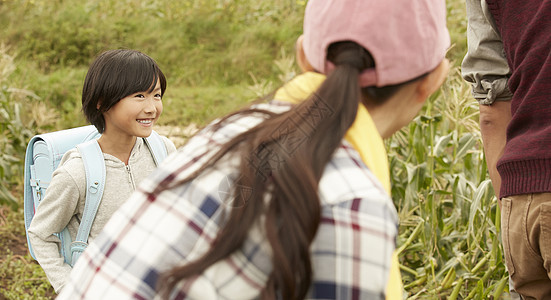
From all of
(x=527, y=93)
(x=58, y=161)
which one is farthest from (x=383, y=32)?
(x=58, y=161)

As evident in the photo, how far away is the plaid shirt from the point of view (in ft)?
2.86

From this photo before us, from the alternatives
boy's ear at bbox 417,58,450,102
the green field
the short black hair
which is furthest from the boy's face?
boy's ear at bbox 417,58,450,102

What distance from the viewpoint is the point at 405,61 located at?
987mm

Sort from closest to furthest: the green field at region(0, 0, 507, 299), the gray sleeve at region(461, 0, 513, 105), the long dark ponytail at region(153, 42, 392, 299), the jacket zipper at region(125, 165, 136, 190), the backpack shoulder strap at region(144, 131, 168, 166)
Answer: the long dark ponytail at region(153, 42, 392, 299) → the gray sleeve at region(461, 0, 513, 105) → the jacket zipper at region(125, 165, 136, 190) → the backpack shoulder strap at region(144, 131, 168, 166) → the green field at region(0, 0, 507, 299)

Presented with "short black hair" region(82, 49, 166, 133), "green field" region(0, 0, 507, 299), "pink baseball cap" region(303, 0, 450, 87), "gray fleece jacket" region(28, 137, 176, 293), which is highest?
"pink baseball cap" region(303, 0, 450, 87)

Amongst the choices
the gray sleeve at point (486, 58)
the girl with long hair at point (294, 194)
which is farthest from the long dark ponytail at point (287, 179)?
the gray sleeve at point (486, 58)

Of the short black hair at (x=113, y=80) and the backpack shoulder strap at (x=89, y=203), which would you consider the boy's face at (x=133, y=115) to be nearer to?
the short black hair at (x=113, y=80)

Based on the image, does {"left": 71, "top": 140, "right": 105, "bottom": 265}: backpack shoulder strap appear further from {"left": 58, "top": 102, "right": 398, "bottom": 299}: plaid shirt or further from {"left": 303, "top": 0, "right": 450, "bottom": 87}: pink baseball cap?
{"left": 303, "top": 0, "right": 450, "bottom": 87}: pink baseball cap

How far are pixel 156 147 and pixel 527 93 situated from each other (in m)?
1.13

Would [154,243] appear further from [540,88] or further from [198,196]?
[540,88]

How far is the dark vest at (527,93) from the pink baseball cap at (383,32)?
59 centimetres

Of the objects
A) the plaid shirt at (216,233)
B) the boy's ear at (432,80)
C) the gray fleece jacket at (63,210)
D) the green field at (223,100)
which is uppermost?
the boy's ear at (432,80)

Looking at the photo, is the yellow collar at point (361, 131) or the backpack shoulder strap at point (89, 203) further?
the backpack shoulder strap at point (89, 203)

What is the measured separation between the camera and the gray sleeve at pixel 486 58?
1.74 metres
